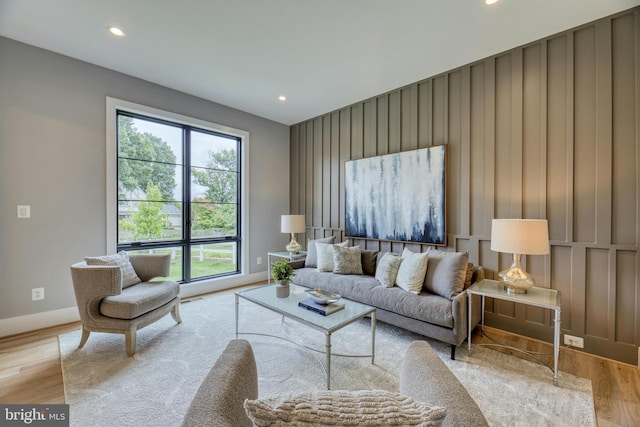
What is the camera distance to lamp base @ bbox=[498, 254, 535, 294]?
229cm

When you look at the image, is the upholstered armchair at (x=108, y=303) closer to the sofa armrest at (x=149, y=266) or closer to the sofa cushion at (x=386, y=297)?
the sofa armrest at (x=149, y=266)

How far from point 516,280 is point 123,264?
12.2 ft

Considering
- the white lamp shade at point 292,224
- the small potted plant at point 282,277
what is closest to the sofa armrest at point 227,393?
the small potted plant at point 282,277

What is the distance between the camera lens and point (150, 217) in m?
3.60

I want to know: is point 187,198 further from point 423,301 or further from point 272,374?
point 423,301

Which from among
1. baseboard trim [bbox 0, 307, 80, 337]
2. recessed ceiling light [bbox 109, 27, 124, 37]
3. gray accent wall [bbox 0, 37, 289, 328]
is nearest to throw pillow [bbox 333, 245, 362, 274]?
gray accent wall [bbox 0, 37, 289, 328]

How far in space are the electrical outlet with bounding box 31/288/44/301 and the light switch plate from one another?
30.1 inches

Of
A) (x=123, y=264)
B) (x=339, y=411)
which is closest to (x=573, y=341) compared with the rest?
(x=339, y=411)

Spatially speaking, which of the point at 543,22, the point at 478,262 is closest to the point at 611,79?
the point at 543,22

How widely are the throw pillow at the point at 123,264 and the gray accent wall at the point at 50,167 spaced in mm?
628

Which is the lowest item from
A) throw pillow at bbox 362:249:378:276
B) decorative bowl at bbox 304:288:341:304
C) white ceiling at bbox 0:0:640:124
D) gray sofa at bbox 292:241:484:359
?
gray sofa at bbox 292:241:484:359

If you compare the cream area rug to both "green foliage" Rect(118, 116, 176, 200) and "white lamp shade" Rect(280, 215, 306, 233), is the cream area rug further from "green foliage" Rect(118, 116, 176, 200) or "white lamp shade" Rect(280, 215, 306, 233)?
"green foliage" Rect(118, 116, 176, 200)

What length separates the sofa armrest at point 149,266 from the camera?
294cm

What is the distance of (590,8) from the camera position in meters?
2.17
